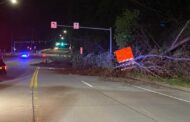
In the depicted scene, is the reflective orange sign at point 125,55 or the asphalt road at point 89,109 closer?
the asphalt road at point 89,109

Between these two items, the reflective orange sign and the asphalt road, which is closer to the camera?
the asphalt road

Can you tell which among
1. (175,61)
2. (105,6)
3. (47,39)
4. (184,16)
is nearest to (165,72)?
(175,61)

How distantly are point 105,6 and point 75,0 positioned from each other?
56.1 feet

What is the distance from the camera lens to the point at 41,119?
11531 millimetres

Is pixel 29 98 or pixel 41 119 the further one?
pixel 29 98

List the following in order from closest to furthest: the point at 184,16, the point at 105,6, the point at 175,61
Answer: the point at 175,61 < the point at 184,16 < the point at 105,6

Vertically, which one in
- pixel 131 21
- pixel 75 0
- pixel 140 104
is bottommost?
pixel 140 104

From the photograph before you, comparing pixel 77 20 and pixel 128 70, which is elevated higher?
pixel 77 20

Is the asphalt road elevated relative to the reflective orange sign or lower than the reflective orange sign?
lower

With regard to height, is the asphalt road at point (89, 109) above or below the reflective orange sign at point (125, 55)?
below

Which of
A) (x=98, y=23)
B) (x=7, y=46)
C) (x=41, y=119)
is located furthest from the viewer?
(x=7, y=46)

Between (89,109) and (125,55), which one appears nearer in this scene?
(89,109)

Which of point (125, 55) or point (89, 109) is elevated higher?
point (125, 55)

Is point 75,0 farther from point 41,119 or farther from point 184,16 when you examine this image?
point 41,119
